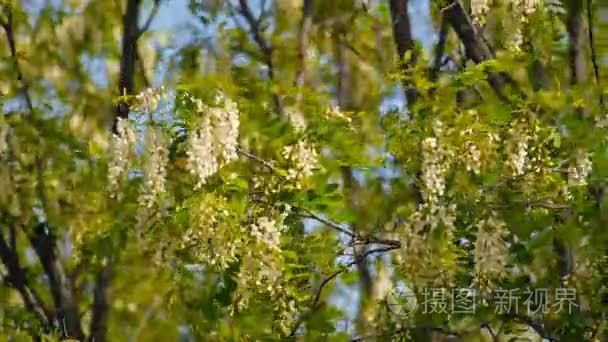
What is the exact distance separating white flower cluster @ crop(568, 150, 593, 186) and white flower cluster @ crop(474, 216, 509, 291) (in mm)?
471

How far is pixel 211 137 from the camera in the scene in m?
4.05

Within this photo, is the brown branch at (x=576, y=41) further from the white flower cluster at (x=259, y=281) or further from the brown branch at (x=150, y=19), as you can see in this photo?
the brown branch at (x=150, y=19)

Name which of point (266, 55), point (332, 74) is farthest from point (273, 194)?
point (332, 74)

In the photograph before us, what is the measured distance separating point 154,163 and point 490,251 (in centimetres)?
159

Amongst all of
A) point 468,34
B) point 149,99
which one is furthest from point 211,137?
point 468,34

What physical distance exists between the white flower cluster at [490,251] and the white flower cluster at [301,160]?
0.78m

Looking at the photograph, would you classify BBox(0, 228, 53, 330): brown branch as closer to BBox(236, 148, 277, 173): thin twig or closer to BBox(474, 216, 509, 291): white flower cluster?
BBox(236, 148, 277, 173): thin twig

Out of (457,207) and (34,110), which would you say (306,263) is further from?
(34,110)

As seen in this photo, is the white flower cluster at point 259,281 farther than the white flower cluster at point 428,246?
Yes

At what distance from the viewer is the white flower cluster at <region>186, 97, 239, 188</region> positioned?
4.04 m

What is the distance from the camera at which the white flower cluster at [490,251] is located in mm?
3865

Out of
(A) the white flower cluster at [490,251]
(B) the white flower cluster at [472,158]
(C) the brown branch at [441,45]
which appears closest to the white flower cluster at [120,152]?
(B) the white flower cluster at [472,158]

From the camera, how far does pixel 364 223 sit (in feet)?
14.3

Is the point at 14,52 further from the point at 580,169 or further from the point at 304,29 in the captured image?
the point at 580,169
